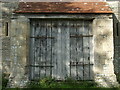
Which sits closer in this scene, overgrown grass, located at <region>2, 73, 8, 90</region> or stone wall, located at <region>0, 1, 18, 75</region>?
overgrown grass, located at <region>2, 73, 8, 90</region>

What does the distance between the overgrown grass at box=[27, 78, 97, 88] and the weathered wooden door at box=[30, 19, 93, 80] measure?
1.00ft

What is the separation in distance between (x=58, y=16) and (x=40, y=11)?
794 millimetres

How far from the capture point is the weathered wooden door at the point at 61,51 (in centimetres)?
750

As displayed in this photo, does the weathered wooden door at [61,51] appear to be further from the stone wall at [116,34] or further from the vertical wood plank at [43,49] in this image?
the stone wall at [116,34]

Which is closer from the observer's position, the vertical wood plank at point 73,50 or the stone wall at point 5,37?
the vertical wood plank at point 73,50

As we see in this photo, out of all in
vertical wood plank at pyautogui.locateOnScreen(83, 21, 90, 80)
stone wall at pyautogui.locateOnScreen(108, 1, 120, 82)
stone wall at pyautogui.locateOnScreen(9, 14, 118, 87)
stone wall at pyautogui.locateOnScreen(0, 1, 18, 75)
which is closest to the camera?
stone wall at pyautogui.locateOnScreen(9, 14, 118, 87)

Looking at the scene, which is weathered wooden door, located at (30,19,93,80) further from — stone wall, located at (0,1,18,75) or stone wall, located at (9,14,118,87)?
stone wall, located at (0,1,18,75)

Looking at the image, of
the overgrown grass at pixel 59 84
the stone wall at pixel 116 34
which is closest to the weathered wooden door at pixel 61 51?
the overgrown grass at pixel 59 84

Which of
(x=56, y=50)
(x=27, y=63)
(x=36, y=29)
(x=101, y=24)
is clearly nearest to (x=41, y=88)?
(x=27, y=63)

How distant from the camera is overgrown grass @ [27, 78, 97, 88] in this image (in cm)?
685

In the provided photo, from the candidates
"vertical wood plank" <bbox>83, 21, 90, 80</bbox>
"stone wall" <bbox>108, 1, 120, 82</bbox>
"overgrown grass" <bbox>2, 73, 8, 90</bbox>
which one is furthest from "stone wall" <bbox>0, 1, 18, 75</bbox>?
"stone wall" <bbox>108, 1, 120, 82</bbox>

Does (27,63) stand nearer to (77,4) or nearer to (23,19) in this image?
(23,19)

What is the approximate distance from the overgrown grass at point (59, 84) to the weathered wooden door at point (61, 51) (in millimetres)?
306

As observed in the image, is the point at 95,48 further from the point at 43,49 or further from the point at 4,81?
the point at 4,81
